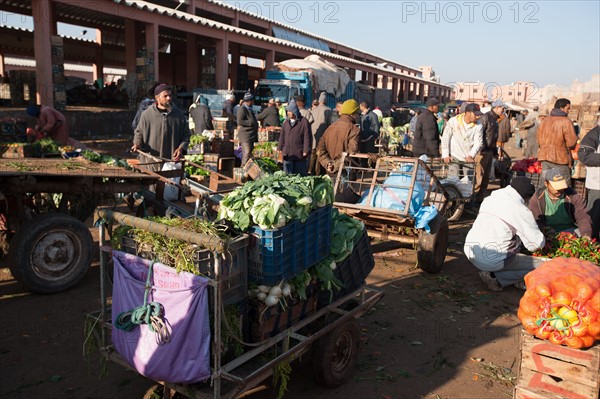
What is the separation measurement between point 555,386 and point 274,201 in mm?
2497

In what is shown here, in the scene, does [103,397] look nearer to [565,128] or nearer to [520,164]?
[565,128]

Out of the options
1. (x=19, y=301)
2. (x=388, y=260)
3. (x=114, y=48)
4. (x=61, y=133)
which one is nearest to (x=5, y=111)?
(x=61, y=133)

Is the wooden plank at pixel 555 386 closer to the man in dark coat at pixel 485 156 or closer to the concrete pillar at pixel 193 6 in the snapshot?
the man in dark coat at pixel 485 156

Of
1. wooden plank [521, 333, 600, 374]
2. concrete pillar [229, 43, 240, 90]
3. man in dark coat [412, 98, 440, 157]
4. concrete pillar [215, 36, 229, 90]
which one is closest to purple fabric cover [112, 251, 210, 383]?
wooden plank [521, 333, 600, 374]

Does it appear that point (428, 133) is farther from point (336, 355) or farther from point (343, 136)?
point (336, 355)

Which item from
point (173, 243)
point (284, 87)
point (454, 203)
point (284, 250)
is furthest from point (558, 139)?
point (284, 87)

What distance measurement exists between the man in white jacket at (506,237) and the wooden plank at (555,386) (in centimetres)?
269

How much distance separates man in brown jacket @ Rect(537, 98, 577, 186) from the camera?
8.49m

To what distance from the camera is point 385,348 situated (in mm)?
5012

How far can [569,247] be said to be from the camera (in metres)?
6.35

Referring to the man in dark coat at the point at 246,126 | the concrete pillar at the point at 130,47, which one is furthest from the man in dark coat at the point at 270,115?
the concrete pillar at the point at 130,47

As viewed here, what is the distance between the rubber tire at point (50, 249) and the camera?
556cm

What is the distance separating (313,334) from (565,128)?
6.66 m

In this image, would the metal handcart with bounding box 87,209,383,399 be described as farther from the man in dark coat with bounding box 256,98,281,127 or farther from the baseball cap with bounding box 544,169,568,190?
the man in dark coat with bounding box 256,98,281,127
